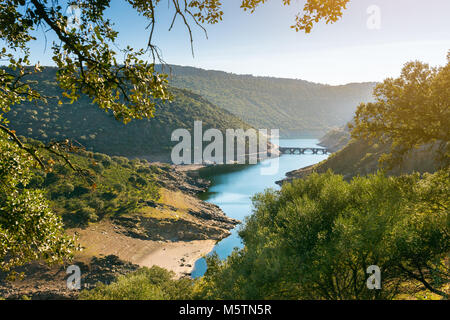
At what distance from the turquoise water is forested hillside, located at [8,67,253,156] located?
99.0ft

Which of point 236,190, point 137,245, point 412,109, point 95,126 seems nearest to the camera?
point 412,109

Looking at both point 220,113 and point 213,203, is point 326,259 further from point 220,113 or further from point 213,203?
point 220,113

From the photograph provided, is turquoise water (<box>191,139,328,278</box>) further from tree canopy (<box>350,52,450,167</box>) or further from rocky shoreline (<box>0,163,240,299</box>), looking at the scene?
tree canopy (<box>350,52,450,167</box>)

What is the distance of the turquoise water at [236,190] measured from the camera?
39.1 m

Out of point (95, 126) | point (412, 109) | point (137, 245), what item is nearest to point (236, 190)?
point (137, 245)

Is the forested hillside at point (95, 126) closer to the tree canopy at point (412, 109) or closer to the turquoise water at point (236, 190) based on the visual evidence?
the turquoise water at point (236, 190)

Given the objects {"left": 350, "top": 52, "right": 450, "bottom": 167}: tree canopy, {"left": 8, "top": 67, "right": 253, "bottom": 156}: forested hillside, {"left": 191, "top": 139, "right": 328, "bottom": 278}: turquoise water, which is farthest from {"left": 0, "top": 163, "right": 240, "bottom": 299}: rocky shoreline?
{"left": 8, "top": 67, "right": 253, "bottom": 156}: forested hillside

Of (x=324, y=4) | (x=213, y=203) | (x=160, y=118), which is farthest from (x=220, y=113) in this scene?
(x=324, y=4)

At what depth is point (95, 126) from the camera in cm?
10406

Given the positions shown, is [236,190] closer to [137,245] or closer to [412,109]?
[137,245]

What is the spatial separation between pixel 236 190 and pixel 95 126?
65522 millimetres

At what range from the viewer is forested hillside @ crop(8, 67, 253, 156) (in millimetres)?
94688

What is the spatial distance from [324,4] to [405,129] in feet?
24.3

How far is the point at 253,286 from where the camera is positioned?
1250 cm
